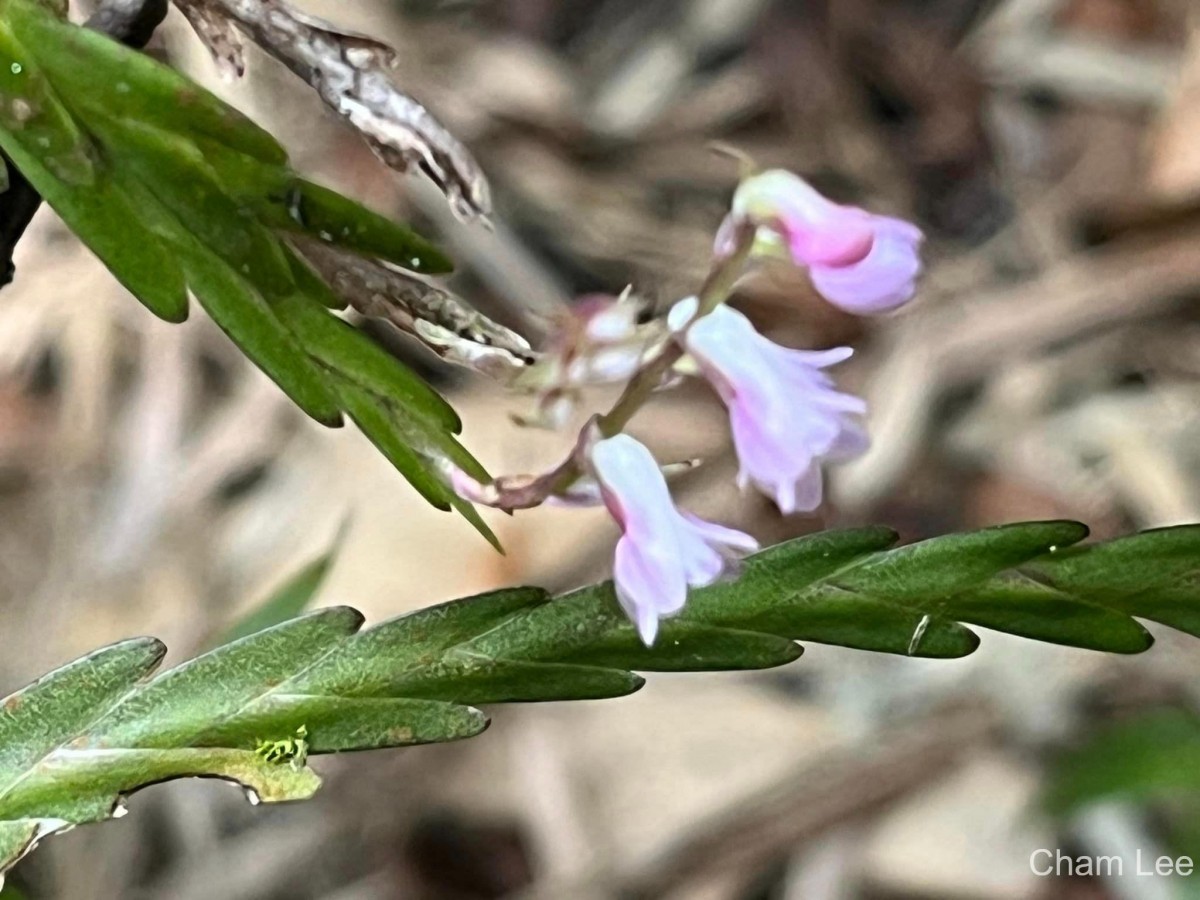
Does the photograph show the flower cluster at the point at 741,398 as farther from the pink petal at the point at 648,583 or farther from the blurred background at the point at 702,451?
the blurred background at the point at 702,451

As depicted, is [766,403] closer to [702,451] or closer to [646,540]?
[646,540]

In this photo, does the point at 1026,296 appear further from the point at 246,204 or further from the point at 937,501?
the point at 246,204

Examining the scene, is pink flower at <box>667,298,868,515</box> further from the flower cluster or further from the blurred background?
the blurred background

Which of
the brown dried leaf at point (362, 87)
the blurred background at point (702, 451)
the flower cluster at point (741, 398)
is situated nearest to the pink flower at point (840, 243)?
the flower cluster at point (741, 398)

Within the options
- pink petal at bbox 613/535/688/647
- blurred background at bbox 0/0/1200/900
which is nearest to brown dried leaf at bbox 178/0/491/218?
pink petal at bbox 613/535/688/647

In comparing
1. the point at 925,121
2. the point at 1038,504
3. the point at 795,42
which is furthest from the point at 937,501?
the point at 795,42
